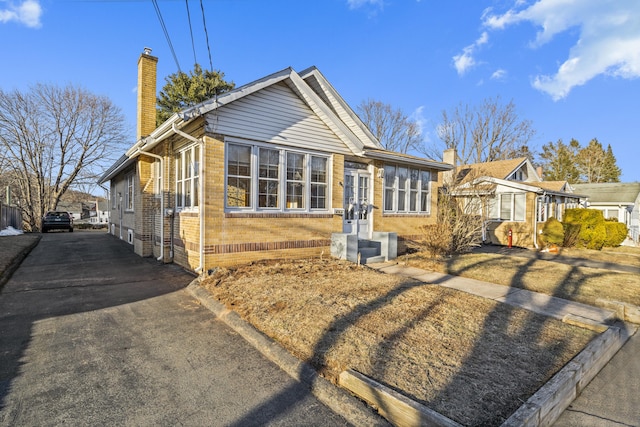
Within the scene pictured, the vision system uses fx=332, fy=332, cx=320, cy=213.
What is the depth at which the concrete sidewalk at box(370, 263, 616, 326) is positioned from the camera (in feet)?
17.4

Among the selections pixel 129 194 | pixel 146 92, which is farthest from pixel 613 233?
pixel 129 194

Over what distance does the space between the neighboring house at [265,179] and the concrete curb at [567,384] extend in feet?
19.6

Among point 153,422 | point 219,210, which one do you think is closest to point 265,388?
point 153,422

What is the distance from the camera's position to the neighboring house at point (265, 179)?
7824mm

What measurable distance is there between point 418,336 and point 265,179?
227 inches

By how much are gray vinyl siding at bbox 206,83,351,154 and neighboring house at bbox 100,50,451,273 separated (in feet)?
0.09

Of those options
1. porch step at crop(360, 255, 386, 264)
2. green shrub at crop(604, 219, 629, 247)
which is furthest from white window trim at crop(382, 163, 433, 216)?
green shrub at crop(604, 219, 629, 247)

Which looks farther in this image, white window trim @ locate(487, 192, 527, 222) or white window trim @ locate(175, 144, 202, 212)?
white window trim @ locate(487, 192, 527, 222)

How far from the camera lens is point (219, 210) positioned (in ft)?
25.6

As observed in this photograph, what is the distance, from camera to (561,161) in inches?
1700

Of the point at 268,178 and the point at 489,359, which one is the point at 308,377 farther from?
the point at 268,178

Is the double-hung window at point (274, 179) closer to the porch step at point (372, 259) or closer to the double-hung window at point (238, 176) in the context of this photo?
the double-hung window at point (238, 176)

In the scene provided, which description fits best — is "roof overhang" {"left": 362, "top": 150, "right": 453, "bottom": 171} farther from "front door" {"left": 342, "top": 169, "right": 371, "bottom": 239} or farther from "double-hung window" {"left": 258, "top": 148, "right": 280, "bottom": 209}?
"double-hung window" {"left": 258, "top": 148, "right": 280, "bottom": 209}

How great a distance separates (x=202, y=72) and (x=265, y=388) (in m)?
32.2
